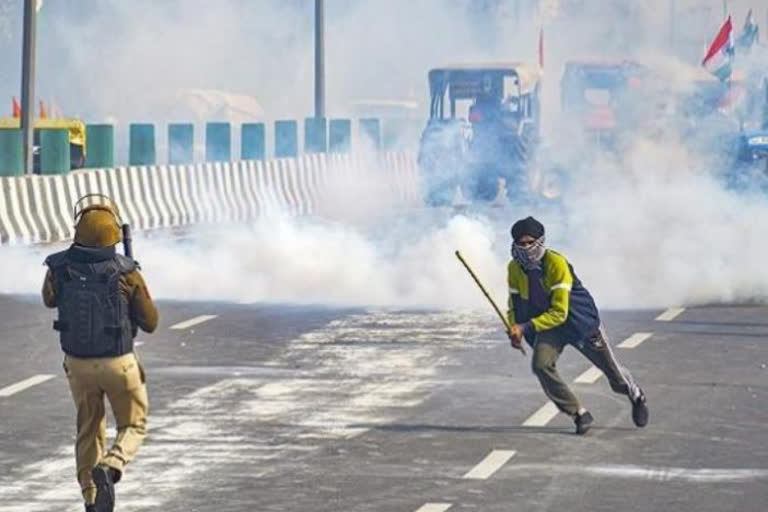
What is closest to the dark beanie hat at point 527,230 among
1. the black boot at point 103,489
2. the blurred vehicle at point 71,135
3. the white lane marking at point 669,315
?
the black boot at point 103,489

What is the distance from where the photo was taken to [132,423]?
11.7 meters

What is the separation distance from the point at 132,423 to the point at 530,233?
3.51 metres

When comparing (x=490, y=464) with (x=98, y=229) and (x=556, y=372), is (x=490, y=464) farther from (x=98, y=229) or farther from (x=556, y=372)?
(x=98, y=229)

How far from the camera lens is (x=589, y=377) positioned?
17578 millimetres

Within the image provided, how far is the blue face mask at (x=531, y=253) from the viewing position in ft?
47.3

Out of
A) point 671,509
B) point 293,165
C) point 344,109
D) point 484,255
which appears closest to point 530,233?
point 671,509

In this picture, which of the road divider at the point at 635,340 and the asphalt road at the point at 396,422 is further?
the road divider at the point at 635,340

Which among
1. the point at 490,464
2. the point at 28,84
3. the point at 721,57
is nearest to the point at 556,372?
the point at 490,464

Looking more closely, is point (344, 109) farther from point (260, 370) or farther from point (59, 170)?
point (260, 370)

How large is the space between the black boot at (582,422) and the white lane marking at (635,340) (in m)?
5.13

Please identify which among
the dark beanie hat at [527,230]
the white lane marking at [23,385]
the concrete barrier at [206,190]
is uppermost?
the dark beanie hat at [527,230]

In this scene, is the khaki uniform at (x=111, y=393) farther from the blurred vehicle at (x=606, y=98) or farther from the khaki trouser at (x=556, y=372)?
the blurred vehicle at (x=606, y=98)

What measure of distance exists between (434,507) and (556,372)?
A: 2.75 m

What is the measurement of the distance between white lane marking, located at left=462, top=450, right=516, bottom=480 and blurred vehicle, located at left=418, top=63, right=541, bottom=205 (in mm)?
31464
